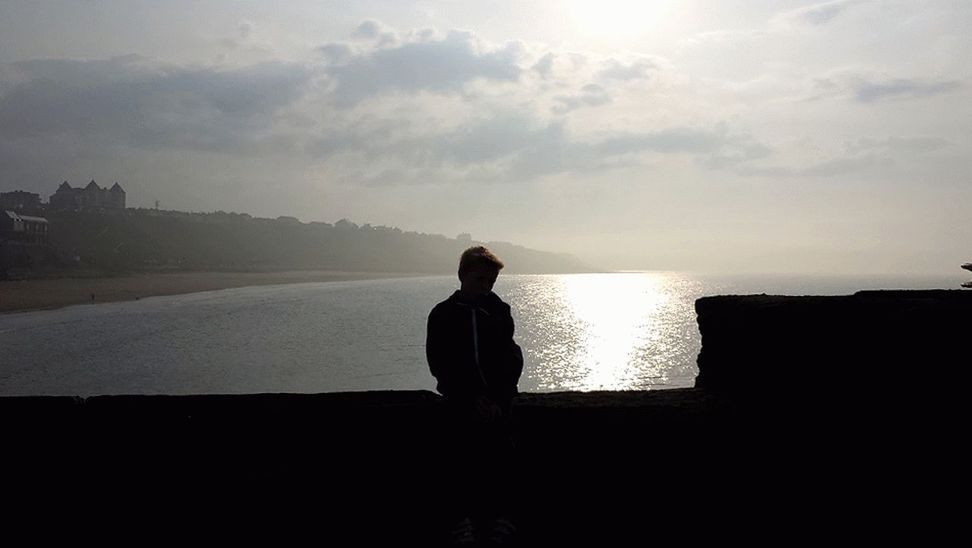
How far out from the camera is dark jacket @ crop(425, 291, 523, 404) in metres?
3.78

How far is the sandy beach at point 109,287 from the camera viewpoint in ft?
254

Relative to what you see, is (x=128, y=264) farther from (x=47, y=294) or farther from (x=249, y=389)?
(x=249, y=389)

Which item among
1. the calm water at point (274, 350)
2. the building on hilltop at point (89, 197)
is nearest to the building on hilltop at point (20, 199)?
the building on hilltop at point (89, 197)

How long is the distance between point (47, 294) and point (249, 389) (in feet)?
214

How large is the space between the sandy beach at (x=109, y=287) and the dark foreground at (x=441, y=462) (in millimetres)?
76553

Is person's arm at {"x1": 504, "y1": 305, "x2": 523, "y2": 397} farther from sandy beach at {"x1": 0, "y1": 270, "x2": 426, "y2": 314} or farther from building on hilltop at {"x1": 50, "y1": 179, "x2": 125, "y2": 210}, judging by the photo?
building on hilltop at {"x1": 50, "y1": 179, "x2": 125, "y2": 210}

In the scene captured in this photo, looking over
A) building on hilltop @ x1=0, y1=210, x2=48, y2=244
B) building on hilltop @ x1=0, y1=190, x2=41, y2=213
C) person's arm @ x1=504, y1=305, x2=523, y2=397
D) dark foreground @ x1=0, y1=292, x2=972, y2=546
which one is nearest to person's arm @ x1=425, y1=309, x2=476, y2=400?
person's arm @ x1=504, y1=305, x2=523, y2=397

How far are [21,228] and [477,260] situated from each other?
12718cm

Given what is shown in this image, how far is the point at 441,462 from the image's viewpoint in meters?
4.31

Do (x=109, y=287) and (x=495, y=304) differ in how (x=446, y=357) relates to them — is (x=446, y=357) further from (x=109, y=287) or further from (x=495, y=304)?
(x=109, y=287)

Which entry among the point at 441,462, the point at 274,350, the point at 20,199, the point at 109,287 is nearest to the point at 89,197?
the point at 20,199

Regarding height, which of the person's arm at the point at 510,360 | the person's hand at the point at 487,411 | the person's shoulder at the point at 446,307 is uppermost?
the person's shoulder at the point at 446,307

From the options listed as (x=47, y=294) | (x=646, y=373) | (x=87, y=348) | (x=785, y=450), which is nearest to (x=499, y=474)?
(x=785, y=450)

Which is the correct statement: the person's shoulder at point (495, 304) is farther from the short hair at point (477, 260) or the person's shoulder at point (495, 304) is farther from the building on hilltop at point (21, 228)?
the building on hilltop at point (21, 228)
